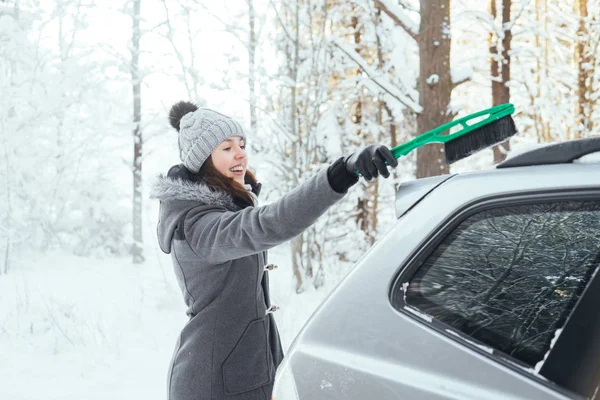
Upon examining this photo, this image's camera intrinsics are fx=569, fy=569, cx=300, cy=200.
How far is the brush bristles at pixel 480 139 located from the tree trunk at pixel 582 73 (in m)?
13.4

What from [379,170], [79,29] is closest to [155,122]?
[79,29]

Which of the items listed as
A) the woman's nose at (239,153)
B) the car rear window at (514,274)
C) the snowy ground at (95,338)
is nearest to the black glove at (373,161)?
the car rear window at (514,274)

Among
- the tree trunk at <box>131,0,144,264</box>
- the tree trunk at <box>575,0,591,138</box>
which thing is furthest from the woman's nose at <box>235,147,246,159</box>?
the tree trunk at <box>575,0,591,138</box>

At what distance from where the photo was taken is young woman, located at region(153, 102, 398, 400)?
6.03 ft

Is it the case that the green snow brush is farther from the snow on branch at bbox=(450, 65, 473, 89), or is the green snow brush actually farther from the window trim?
the snow on branch at bbox=(450, 65, 473, 89)

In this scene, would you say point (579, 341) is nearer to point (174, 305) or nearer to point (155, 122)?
point (174, 305)

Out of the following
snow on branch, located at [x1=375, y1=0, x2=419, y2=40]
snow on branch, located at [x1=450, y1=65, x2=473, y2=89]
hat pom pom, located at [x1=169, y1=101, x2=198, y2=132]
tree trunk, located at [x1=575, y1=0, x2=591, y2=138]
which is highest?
tree trunk, located at [x1=575, y1=0, x2=591, y2=138]

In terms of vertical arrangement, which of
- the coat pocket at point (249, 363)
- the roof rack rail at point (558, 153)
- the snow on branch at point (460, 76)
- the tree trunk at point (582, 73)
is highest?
the tree trunk at point (582, 73)

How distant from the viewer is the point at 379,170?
58.8 inches

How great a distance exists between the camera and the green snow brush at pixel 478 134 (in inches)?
64.2

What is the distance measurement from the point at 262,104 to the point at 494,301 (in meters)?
7.36

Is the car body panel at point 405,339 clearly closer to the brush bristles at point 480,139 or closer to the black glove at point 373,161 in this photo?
the black glove at point 373,161

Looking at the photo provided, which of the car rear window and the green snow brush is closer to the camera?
the car rear window

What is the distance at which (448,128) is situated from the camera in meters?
1.59
